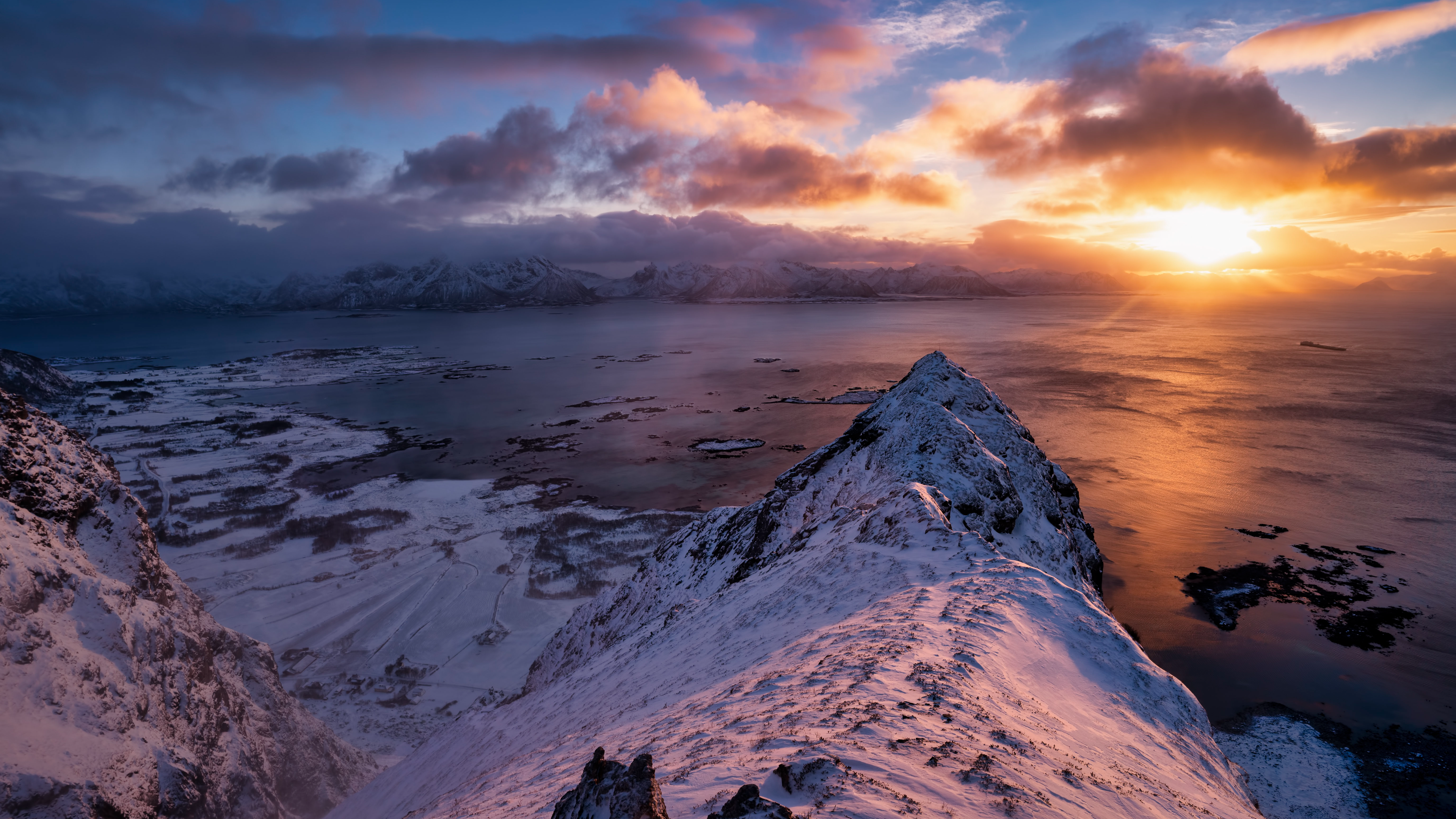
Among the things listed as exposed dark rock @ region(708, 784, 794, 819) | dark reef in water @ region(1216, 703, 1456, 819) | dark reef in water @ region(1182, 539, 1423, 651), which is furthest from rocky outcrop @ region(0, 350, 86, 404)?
→ dark reef in water @ region(1182, 539, 1423, 651)

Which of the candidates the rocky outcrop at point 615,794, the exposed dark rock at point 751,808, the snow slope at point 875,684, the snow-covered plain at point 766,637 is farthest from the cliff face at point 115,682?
the exposed dark rock at point 751,808

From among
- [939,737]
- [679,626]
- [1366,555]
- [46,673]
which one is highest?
[939,737]

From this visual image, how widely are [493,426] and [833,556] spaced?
2358 inches

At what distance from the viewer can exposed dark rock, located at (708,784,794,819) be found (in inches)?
225

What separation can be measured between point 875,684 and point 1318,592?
1359 inches

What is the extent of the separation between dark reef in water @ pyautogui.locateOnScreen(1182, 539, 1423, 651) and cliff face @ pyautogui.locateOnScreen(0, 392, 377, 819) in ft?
125

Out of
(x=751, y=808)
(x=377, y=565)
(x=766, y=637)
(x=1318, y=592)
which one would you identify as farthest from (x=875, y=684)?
(x=1318, y=592)

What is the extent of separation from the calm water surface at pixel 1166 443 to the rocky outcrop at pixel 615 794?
1046 inches

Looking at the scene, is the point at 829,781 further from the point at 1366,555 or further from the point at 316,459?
the point at 316,459

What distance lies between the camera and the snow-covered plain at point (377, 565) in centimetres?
2472

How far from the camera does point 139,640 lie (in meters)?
15.2

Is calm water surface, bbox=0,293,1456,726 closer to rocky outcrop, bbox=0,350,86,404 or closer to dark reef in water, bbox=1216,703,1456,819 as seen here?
dark reef in water, bbox=1216,703,1456,819

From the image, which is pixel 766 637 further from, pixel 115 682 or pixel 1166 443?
pixel 1166 443

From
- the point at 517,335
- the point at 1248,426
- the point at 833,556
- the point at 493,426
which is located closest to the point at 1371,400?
the point at 1248,426
